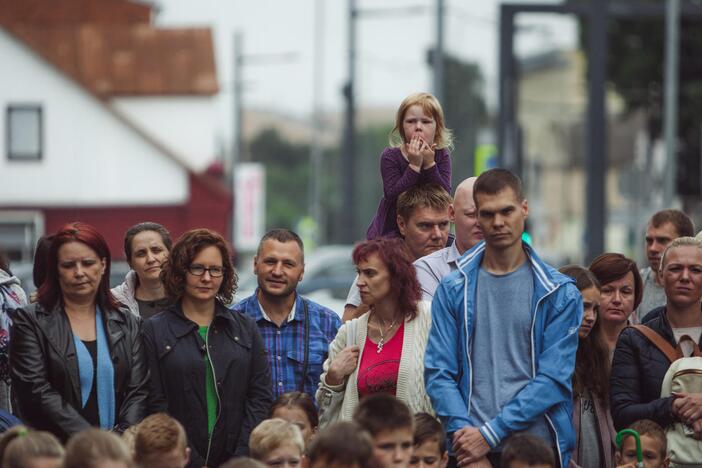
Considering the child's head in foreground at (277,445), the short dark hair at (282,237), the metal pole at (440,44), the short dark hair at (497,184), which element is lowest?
the child's head in foreground at (277,445)

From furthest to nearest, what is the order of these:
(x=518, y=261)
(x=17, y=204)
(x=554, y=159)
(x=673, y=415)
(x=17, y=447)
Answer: (x=554, y=159) < (x=17, y=204) < (x=673, y=415) < (x=518, y=261) < (x=17, y=447)

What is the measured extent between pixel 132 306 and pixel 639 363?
3003 mm

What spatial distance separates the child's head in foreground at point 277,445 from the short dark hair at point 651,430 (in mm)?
1886

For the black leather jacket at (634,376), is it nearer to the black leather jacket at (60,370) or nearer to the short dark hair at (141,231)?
the black leather jacket at (60,370)

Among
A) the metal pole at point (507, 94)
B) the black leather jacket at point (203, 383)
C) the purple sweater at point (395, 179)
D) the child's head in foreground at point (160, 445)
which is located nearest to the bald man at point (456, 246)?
the purple sweater at point (395, 179)

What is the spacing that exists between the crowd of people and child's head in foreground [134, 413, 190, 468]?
0.01 meters

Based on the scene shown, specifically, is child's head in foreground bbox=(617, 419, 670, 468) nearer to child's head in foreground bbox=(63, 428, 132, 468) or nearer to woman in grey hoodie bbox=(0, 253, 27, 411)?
child's head in foreground bbox=(63, 428, 132, 468)

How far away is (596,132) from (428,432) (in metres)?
14.2

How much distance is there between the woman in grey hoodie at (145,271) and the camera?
31.4 ft

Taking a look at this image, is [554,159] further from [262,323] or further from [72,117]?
[262,323]

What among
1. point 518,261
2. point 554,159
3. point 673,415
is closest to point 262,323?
point 518,261

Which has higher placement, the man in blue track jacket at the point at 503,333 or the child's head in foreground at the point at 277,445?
the man in blue track jacket at the point at 503,333

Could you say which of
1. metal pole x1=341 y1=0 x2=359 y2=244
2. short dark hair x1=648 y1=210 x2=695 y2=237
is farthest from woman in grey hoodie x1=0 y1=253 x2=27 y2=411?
metal pole x1=341 y1=0 x2=359 y2=244

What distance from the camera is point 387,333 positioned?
27.4ft
